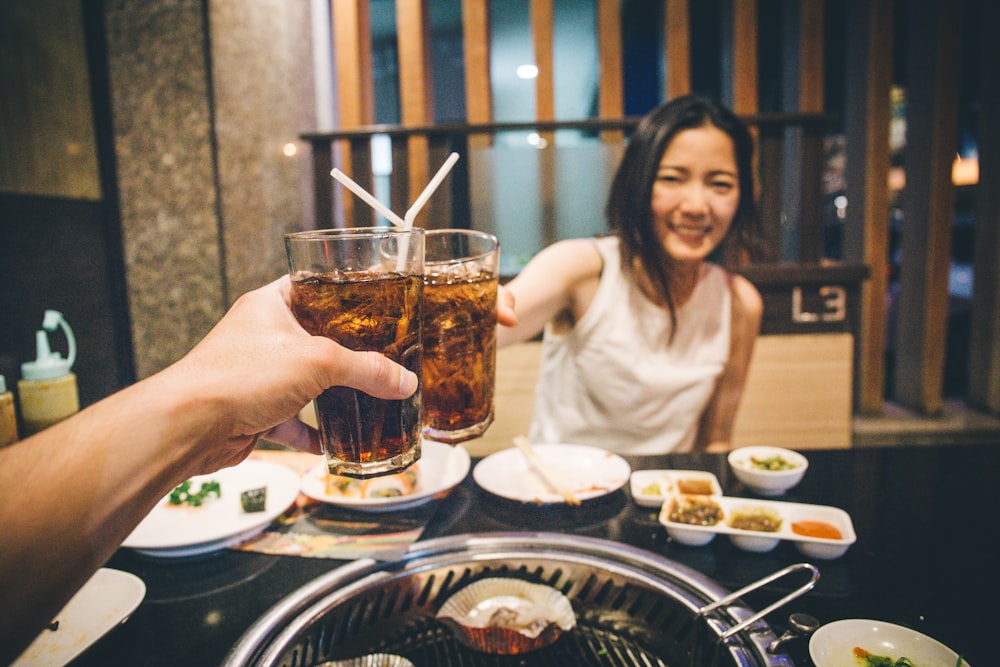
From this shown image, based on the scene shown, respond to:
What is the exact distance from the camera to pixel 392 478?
1.41 meters

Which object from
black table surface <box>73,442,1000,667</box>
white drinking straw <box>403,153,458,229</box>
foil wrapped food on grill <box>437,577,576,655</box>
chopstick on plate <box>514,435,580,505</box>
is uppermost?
white drinking straw <box>403,153,458,229</box>

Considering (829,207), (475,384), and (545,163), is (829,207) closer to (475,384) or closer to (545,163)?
(545,163)

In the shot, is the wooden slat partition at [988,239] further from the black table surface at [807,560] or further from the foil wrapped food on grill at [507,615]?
the foil wrapped food on grill at [507,615]

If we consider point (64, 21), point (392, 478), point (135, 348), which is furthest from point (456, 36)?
point (392, 478)

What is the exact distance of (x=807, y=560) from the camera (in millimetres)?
1076

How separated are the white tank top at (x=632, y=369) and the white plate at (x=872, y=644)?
1332 millimetres

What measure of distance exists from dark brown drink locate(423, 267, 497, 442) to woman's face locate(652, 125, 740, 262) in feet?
4.45

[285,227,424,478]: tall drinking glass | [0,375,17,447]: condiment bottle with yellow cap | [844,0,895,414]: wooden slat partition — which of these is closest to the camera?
[285,227,424,478]: tall drinking glass

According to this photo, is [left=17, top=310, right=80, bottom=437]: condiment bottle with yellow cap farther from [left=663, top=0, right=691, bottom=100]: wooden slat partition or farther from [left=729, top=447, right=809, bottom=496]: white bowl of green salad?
[left=663, top=0, right=691, bottom=100]: wooden slat partition

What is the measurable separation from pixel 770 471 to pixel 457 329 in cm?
85

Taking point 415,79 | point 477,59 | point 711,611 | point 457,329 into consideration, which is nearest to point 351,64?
point 415,79

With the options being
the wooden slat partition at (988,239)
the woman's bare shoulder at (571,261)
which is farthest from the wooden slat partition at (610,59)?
the wooden slat partition at (988,239)

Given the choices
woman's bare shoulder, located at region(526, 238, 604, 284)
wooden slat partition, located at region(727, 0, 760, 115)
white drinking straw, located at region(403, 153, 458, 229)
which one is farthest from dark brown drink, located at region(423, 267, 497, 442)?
wooden slat partition, located at region(727, 0, 760, 115)

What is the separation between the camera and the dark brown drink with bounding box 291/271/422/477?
2.33 feet
